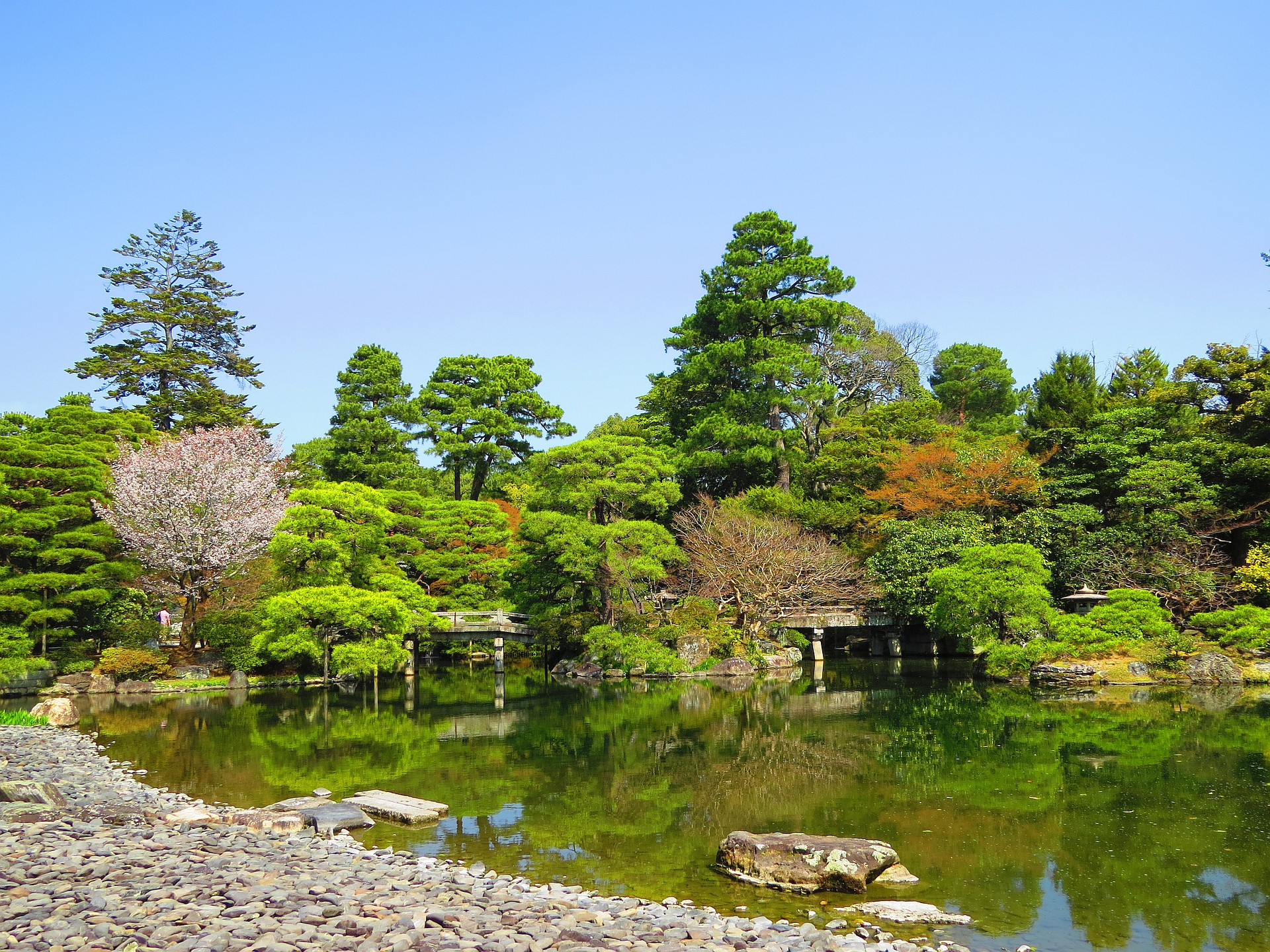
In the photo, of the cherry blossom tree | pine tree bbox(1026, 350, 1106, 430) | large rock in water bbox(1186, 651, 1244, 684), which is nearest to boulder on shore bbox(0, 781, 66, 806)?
the cherry blossom tree

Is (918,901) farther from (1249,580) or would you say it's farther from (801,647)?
(801,647)

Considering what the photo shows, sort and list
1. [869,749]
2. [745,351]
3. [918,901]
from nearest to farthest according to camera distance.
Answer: [918,901]
[869,749]
[745,351]

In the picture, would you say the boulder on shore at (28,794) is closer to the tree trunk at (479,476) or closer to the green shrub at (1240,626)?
the green shrub at (1240,626)

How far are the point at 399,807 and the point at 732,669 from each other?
15.7m

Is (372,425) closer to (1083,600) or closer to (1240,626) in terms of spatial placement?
(1083,600)

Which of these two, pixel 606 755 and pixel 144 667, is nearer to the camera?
pixel 606 755

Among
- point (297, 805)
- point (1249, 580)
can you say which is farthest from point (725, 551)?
point (297, 805)

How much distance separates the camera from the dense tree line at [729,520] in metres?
22.0

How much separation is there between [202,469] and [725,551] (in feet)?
49.2

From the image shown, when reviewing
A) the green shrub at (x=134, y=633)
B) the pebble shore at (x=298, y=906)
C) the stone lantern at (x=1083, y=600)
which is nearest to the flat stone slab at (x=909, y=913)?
the pebble shore at (x=298, y=906)

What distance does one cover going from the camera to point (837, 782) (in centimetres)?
1094

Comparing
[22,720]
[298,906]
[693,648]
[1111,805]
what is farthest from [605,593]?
[298,906]

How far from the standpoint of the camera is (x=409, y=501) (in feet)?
97.1

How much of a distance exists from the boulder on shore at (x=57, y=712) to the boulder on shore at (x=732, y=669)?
48.6ft
